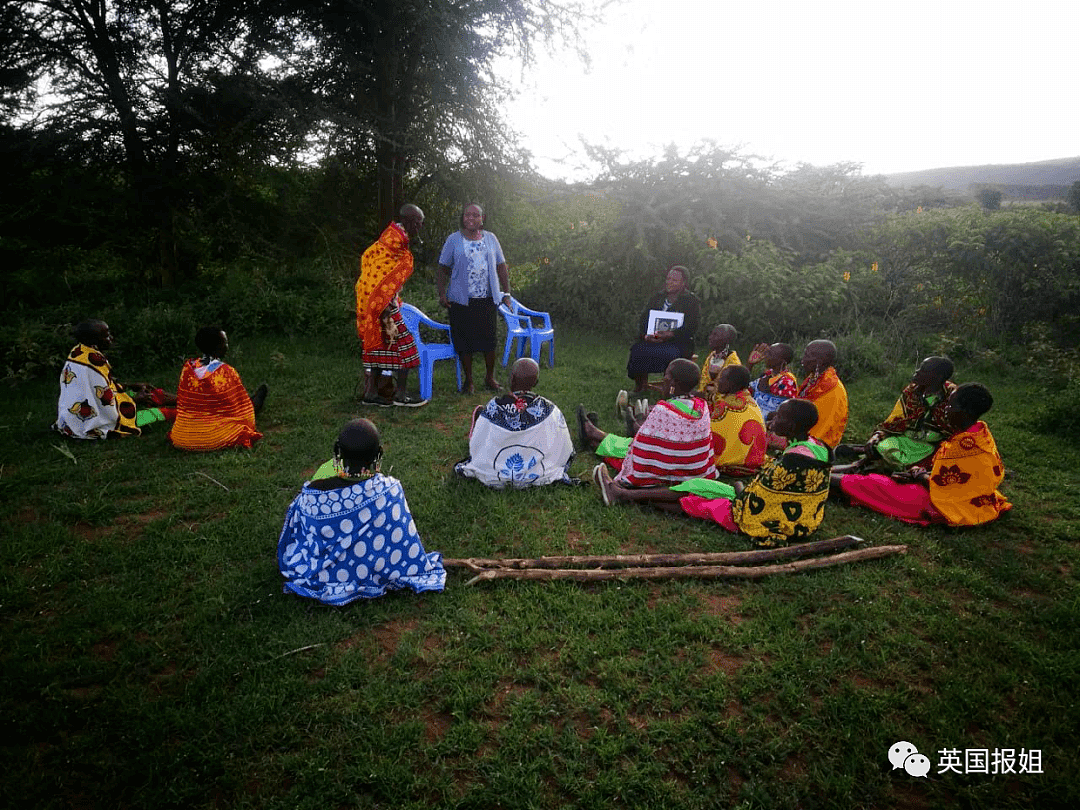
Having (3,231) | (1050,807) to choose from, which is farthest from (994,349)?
(3,231)

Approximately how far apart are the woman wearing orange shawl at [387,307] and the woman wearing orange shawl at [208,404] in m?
1.54

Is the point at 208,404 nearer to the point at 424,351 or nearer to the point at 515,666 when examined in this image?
the point at 424,351

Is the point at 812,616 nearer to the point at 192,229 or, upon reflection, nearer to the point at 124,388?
the point at 124,388

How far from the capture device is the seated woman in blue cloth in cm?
332

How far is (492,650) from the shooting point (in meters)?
3.15

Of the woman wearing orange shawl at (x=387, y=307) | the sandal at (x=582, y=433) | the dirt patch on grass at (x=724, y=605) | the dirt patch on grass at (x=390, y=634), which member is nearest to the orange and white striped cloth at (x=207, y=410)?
the woman wearing orange shawl at (x=387, y=307)

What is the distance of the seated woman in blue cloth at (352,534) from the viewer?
10.9 ft

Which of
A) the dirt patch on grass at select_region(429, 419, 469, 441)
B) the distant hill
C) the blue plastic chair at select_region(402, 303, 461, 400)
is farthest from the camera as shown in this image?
the distant hill

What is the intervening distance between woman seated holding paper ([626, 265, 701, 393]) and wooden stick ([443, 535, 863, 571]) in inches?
133

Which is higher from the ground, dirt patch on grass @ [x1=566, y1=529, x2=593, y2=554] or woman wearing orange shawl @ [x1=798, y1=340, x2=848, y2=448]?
woman wearing orange shawl @ [x1=798, y1=340, x2=848, y2=448]

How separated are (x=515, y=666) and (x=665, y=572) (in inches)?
47.9

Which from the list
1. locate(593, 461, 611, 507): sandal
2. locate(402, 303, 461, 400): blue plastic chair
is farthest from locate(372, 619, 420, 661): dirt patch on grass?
locate(402, 303, 461, 400): blue plastic chair

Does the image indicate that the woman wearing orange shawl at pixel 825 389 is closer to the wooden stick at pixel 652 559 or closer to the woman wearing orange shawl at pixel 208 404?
the wooden stick at pixel 652 559

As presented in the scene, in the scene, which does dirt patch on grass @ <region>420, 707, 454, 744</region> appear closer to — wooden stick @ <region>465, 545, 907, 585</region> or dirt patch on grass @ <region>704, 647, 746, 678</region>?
wooden stick @ <region>465, 545, 907, 585</region>
